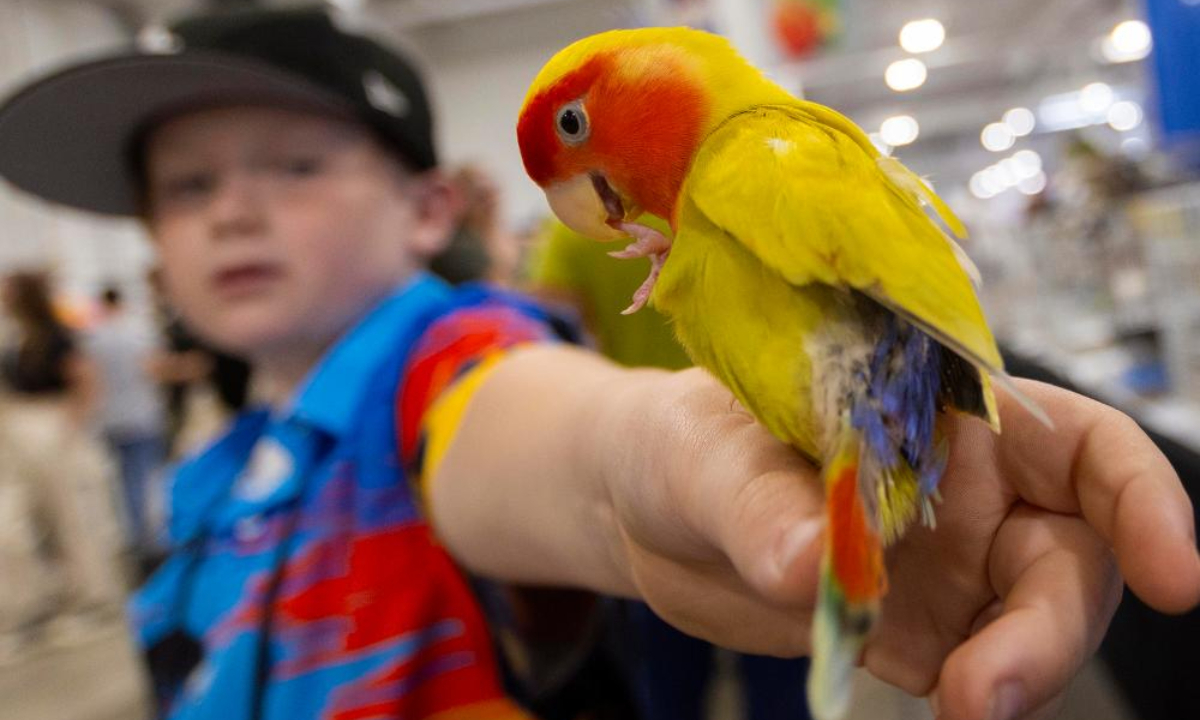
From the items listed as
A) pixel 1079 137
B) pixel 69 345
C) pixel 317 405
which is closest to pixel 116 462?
pixel 69 345

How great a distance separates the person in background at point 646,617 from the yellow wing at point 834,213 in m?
0.04

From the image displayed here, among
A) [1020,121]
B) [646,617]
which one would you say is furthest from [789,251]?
[1020,121]

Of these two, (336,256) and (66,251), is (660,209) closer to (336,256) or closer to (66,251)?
(336,256)

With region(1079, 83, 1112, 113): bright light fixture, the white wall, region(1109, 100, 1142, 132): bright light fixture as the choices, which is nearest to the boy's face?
region(1109, 100, 1142, 132): bright light fixture

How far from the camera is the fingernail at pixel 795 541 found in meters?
0.20

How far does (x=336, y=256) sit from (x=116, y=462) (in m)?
3.11

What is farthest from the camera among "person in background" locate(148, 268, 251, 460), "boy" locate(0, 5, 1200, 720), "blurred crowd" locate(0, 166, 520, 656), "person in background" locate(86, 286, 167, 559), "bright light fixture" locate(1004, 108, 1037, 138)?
"person in background" locate(86, 286, 167, 559)

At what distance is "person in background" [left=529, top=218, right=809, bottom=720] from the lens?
0.35 meters

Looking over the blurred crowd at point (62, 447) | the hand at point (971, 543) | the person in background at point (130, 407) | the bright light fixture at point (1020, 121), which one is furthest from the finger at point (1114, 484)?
the person in background at point (130, 407)

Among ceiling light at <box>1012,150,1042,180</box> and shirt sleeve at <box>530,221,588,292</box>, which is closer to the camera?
shirt sleeve at <box>530,221,588,292</box>

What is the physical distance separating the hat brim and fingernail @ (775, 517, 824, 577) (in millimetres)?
518

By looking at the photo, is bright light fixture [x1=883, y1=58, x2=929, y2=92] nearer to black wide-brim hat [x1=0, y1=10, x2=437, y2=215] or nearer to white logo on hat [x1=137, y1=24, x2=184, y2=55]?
black wide-brim hat [x1=0, y1=10, x2=437, y2=215]

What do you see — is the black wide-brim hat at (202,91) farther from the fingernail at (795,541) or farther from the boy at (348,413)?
the fingernail at (795,541)

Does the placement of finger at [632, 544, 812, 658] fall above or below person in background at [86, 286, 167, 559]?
above
